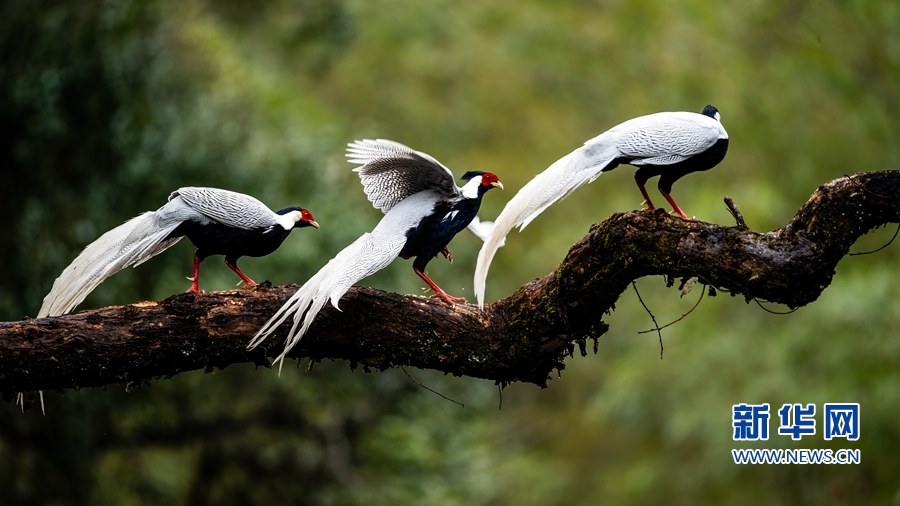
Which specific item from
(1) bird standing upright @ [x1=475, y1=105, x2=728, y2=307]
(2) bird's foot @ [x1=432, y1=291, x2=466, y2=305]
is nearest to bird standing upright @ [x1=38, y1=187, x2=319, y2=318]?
(2) bird's foot @ [x1=432, y1=291, x2=466, y2=305]

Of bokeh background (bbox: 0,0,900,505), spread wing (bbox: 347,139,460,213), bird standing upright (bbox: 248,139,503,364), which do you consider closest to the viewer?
bird standing upright (bbox: 248,139,503,364)

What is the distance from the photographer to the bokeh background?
891 cm

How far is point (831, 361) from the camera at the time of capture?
359 inches

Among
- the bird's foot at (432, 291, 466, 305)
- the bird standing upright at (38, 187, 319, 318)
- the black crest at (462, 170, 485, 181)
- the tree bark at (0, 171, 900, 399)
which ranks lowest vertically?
the tree bark at (0, 171, 900, 399)

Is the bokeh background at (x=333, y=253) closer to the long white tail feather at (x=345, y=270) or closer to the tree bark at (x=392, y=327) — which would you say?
the tree bark at (x=392, y=327)

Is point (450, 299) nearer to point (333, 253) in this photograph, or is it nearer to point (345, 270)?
point (345, 270)

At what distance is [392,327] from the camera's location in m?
4.11

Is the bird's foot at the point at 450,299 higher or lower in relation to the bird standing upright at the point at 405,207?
lower

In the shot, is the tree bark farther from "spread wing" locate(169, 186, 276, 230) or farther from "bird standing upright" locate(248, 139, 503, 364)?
"spread wing" locate(169, 186, 276, 230)

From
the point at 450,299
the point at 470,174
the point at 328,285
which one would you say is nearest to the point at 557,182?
the point at 470,174

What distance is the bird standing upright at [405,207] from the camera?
4.09 m

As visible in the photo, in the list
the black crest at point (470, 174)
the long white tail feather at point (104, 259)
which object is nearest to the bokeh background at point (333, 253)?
the long white tail feather at point (104, 259)

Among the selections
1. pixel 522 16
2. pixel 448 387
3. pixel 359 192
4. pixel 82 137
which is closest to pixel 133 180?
pixel 82 137

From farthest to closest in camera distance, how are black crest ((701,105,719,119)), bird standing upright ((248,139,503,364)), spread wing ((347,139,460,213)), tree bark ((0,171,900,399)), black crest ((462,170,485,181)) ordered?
black crest ((462,170,485,181)) → black crest ((701,105,719,119)) → spread wing ((347,139,460,213)) → bird standing upright ((248,139,503,364)) → tree bark ((0,171,900,399))
